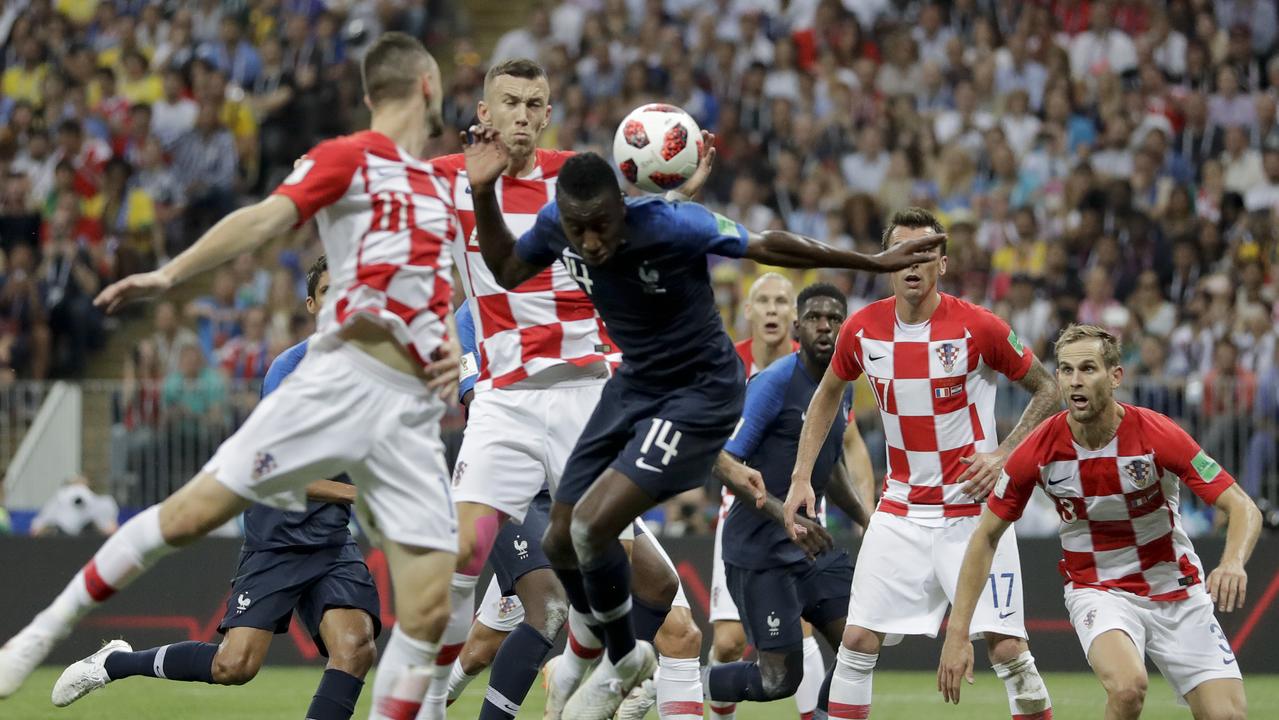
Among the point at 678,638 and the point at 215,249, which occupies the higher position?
the point at 215,249

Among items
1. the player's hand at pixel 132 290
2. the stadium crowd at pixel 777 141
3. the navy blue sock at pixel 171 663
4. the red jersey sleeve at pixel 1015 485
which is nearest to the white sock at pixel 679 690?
the red jersey sleeve at pixel 1015 485

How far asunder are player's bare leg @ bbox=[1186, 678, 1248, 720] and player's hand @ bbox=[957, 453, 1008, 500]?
134 centimetres

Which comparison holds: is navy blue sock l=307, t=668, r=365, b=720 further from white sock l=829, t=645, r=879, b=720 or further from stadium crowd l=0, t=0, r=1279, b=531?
stadium crowd l=0, t=0, r=1279, b=531

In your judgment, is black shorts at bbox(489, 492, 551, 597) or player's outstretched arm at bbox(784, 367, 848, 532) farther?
player's outstretched arm at bbox(784, 367, 848, 532)

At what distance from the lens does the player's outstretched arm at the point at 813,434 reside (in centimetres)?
870

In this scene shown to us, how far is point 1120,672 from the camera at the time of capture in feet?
24.7

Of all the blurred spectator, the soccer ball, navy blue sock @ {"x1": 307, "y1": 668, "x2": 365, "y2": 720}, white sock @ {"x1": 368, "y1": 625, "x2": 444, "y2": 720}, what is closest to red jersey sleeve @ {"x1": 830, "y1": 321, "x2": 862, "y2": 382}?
the soccer ball

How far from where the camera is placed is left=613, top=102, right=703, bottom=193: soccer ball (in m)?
6.92

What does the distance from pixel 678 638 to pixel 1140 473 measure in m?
2.33

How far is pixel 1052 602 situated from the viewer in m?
13.9

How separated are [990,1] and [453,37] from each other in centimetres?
692

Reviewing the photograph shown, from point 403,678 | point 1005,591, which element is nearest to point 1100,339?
point 1005,591

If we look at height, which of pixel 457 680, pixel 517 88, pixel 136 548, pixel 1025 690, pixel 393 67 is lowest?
pixel 457 680

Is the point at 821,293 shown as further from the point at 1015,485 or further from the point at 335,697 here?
the point at 335,697
